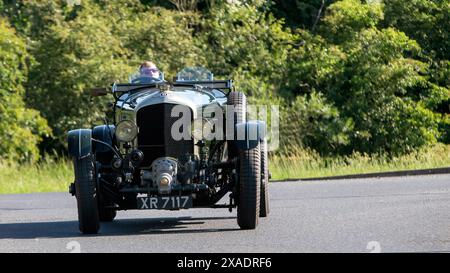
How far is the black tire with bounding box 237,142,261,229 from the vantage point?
536 inches

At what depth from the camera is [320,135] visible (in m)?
34.5

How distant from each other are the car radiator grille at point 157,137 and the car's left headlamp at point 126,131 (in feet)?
0.44

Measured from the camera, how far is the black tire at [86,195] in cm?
1372

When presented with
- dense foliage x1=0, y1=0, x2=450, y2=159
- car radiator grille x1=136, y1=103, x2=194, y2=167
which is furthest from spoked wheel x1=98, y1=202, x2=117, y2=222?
dense foliage x1=0, y1=0, x2=450, y2=159

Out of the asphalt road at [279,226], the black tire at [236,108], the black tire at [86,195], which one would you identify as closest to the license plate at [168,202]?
the asphalt road at [279,226]

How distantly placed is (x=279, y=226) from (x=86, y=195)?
2106 mm

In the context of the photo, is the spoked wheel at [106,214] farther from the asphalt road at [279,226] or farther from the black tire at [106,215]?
the asphalt road at [279,226]

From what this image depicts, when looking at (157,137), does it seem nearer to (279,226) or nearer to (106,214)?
(279,226)

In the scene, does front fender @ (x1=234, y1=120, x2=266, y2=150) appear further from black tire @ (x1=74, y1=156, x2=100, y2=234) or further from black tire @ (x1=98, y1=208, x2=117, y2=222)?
black tire @ (x1=98, y1=208, x2=117, y2=222)

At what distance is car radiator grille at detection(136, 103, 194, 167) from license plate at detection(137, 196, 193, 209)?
0.67m

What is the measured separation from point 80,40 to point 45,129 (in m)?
2.57

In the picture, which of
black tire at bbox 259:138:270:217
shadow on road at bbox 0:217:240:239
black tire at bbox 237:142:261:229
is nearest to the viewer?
black tire at bbox 237:142:261:229
